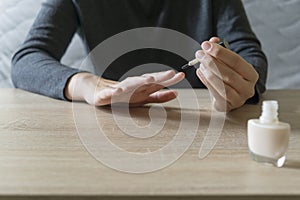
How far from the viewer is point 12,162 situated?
51 centimetres

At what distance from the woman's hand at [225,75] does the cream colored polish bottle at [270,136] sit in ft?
0.63

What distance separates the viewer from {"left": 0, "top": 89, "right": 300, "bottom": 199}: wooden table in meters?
0.43

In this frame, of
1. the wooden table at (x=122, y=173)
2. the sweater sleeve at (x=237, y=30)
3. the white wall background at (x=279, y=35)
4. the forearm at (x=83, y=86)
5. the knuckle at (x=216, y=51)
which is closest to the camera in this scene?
the wooden table at (x=122, y=173)

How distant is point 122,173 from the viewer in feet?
1.57

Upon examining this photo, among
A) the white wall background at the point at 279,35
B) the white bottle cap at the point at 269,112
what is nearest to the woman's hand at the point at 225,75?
the white bottle cap at the point at 269,112

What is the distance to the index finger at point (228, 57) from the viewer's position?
670 millimetres

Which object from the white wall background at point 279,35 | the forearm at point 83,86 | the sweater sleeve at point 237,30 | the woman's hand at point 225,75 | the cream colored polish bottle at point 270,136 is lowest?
the white wall background at point 279,35

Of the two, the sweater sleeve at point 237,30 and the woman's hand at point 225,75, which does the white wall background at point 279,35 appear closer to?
the sweater sleeve at point 237,30

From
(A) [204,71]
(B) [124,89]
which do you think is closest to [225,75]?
(A) [204,71]

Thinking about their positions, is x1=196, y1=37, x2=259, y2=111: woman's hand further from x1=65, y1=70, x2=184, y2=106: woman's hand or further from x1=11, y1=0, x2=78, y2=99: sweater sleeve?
x1=11, y1=0, x2=78, y2=99: sweater sleeve

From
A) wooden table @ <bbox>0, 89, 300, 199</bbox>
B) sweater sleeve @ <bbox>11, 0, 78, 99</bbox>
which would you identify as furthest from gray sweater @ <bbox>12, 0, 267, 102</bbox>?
wooden table @ <bbox>0, 89, 300, 199</bbox>

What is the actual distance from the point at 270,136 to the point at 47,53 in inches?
26.5

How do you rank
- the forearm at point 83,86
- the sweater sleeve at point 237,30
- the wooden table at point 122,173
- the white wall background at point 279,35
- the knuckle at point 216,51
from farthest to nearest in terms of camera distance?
the white wall background at point 279,35 < the sweater sleeve at point 237,30 < the forearm at point 83,86 < the knuckle at point 216,51 < the wooden table at point 122,173

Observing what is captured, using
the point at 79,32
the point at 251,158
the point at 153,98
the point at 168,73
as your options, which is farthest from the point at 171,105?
the point at 79,32
